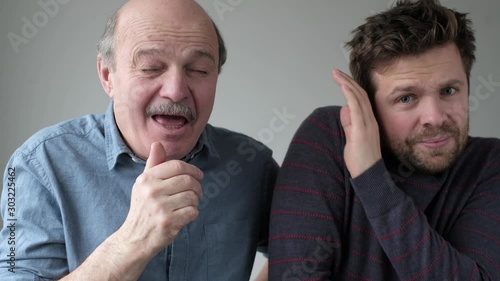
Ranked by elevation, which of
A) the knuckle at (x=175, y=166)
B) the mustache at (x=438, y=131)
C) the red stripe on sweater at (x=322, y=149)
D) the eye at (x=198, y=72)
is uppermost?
the eye at (x=198, y=72)

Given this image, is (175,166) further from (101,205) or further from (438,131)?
(438,131)

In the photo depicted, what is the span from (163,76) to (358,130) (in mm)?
461

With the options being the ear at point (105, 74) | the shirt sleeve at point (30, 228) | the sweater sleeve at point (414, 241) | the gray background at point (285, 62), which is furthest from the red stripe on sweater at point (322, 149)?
the gray background at point (285, 62)

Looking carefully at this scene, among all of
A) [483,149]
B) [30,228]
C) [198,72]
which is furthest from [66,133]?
[483,149]

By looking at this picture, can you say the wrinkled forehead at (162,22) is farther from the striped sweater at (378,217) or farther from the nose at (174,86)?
the striped sweater at (378,217)

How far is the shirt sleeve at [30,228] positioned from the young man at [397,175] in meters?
0.48

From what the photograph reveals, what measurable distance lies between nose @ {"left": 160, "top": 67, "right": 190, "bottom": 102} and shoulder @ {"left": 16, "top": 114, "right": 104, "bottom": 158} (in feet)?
0.77

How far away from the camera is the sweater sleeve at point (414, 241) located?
3.91 ft

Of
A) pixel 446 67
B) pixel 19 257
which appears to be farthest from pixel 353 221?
pixel 19 257

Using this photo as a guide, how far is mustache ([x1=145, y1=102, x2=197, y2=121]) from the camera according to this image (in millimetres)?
1246

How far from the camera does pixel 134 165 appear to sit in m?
1.34

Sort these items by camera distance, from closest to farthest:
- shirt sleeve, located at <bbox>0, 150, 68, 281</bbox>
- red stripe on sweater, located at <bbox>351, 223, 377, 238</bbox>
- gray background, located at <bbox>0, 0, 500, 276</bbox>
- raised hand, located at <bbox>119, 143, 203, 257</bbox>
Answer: raised hand, located at <bbox>119, 143, 203, 257</bbox> < shirt sleeve, located at <bbox>0, 150, 68, 281</bbox> < red stripe on sweater, located at <bbox>351, 223, 377, 238</bbox> < gray background, located at <bbox>0, 0, 500, 276</bbox>

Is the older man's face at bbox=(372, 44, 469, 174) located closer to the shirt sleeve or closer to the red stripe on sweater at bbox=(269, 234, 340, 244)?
the red stripe on sweater at bbox=(269, 234, 340, 244)

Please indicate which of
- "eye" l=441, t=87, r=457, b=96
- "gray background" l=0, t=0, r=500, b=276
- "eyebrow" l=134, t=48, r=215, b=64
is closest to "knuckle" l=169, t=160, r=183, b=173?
"eyebrow" l=134, t=48, r=215, b=64
